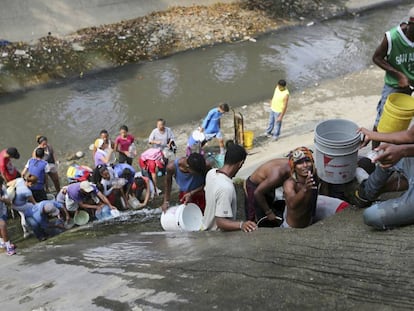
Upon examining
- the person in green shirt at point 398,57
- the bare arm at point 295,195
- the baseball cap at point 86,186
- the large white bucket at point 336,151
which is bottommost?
the baseball cap at point 86,186

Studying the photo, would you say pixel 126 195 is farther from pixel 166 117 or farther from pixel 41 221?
pixel 166 117

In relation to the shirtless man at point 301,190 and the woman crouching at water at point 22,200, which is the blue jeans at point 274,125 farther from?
the shirtless man at point 301,190

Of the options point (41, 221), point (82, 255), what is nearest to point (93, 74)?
point (41, 221)

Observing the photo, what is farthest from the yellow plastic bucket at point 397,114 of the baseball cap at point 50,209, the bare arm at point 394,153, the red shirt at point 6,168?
the red shirt at point 6,168

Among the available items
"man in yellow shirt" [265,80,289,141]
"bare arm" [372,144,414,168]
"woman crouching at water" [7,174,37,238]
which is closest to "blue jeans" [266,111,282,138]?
"man in yellow shirt" [265,80,289,141]

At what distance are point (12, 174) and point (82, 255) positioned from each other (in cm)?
358

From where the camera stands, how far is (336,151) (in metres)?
4.25

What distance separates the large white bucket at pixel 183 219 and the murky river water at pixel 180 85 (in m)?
6.58

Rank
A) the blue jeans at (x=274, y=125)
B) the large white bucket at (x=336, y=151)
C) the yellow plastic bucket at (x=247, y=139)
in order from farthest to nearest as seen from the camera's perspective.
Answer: the blue jeans at (x=274, y=125) → the yellow plastic bucket at (x=247, y=139) → the large white bucket at (x=336, y=151)

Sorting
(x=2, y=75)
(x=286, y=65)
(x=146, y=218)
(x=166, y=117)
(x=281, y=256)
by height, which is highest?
(x=2, y=75)

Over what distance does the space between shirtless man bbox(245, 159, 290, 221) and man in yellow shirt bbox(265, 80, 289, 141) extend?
5.36 m

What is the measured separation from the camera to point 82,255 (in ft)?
16.4

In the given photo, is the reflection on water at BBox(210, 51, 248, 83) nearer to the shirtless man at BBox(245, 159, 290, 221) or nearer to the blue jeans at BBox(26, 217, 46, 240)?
the blue jeans at BBox(26, 217, 46, 240)

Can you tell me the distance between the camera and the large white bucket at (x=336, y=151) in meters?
4.24
